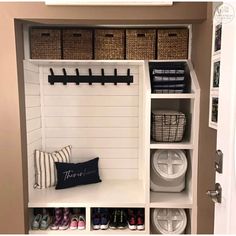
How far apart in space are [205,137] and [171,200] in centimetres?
61

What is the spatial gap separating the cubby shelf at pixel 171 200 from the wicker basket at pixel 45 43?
1452mm

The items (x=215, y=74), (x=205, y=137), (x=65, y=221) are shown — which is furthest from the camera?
(x=65, y=221)

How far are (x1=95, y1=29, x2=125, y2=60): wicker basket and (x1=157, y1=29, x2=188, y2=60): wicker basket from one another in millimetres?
319

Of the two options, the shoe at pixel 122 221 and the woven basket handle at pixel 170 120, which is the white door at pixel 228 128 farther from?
the shoe at pixel 122 221

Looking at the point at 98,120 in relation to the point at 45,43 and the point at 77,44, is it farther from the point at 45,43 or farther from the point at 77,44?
the point at 45,43

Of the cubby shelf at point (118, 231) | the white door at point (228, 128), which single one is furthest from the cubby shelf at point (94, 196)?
the white door at point (228, 128)

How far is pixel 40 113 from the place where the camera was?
247 centimetres

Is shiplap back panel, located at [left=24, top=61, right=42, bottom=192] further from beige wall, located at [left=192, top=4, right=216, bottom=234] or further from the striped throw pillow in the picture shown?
beige wall, located at [left=192, top=4, right=216, bottom=234]

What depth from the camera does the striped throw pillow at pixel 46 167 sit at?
7.50ft

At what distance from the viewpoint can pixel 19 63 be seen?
1882 millimetres

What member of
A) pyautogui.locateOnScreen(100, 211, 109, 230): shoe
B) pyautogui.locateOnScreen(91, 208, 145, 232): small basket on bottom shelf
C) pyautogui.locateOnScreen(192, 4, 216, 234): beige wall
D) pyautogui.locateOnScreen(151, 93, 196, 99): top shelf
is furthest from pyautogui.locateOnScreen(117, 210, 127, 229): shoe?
pyautogui.locateOnScreen(151, 93, 196, 99): top shelf

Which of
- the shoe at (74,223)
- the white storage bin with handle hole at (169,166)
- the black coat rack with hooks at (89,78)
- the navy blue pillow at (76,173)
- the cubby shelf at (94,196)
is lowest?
the shoe at (74,223)

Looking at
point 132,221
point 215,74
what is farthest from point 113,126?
point 215,74

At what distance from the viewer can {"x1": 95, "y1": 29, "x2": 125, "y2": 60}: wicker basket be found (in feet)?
7.16
